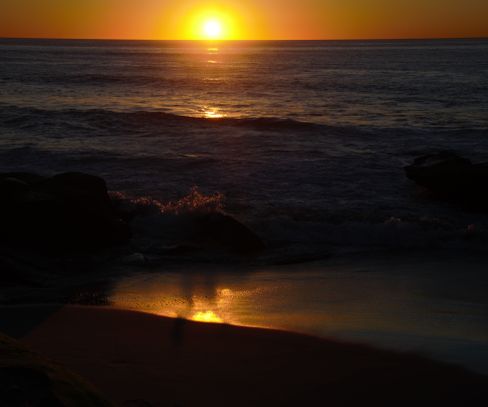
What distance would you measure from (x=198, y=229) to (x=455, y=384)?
6011mm

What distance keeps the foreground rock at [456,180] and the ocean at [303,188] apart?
0.93 ft

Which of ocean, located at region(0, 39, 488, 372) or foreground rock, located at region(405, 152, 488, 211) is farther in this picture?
foreground rock, located at region(405, 152, 488, 211)

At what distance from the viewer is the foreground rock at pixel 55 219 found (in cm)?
873

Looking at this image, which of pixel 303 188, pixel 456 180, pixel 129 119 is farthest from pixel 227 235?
pixel 129 119

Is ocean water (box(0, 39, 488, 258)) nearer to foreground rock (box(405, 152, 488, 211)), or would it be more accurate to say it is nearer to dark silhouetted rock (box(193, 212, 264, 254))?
foreground rock (box(405, 152, 488, 211))

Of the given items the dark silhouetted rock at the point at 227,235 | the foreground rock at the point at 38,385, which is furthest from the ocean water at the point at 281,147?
the foreground rock at the point at 38,385

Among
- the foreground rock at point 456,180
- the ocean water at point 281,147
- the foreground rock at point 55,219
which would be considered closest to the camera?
the foreground rock at point 55,219

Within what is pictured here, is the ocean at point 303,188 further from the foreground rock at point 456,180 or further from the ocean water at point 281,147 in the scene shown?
the foreground rock at point 456,180

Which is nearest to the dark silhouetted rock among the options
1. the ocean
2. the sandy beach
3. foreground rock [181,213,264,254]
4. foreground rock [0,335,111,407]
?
foreground rock [181,213,264,254]

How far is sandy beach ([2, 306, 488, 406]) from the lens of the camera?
14.6 feet

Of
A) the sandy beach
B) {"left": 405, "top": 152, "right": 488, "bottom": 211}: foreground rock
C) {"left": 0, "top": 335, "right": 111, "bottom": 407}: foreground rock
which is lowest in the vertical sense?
the sandy beach

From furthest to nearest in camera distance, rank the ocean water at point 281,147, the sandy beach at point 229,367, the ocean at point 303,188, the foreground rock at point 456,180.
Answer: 1. the foreground rock at point 456,180
2. the ocean water at point 281,147
3. the ocean at point 303,188
4. the sandy beach at point 229,367

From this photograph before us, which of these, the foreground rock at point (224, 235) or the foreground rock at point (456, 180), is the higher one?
the foreground rock at point (456, 180)

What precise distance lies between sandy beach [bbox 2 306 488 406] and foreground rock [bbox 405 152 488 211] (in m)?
7.29
